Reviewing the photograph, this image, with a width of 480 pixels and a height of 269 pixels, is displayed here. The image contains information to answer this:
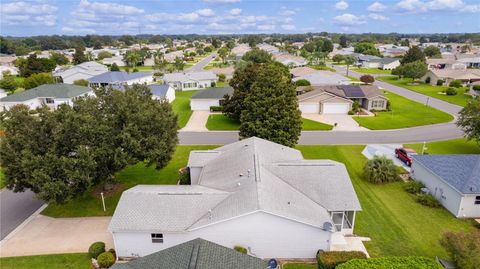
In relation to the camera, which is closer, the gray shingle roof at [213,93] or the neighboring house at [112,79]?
the gray shingle roof at [213,93]

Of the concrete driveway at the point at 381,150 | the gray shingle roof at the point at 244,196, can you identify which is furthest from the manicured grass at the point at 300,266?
the concrete driveway at the point at 381,150

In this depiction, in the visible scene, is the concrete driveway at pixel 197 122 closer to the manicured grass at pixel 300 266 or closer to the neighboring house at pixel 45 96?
the neighboring house at pixel 45 96

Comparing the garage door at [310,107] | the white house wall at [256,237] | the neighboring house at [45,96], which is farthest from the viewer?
the neighboring house at [45,96]

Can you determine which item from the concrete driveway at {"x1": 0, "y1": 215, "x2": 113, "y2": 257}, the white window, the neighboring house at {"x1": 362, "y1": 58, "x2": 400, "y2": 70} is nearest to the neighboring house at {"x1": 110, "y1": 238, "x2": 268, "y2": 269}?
the white window

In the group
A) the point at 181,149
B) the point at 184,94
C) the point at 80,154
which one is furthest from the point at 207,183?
the point at 184,94

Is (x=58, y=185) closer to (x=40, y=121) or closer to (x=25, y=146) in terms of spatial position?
(x=25, y=146)
